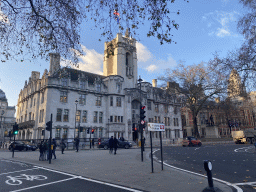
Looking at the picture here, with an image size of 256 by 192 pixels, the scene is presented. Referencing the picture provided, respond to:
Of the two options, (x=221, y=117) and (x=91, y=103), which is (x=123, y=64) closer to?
(x=91, y=103)

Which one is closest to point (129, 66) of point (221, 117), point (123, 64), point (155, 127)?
point (123, 64)

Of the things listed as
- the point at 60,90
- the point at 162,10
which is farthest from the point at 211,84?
the point at 162,10

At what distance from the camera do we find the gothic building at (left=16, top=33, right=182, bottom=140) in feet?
125

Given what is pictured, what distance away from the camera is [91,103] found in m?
42.9

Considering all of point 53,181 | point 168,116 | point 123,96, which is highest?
point 123,96

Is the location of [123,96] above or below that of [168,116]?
above

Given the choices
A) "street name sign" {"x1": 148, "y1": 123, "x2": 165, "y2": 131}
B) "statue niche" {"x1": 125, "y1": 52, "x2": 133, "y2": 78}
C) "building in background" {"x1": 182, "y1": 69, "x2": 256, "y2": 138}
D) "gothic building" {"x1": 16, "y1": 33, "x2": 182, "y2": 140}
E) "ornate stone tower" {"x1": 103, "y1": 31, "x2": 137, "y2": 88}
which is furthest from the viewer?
"statue niche" {"x1": 125, "y1": 52, "x2": 133, "y2": 78}

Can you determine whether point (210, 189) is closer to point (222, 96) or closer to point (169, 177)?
point (169, 177)

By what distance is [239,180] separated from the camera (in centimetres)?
727

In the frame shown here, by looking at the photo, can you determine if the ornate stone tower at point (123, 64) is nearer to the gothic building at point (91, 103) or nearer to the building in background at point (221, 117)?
the gothic building at point (91, 103)

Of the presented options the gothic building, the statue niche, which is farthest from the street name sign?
the statue niche

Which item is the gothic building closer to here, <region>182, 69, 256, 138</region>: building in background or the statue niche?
the statue niche

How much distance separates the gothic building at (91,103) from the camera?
38.1 m

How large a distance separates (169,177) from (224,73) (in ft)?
41.2
